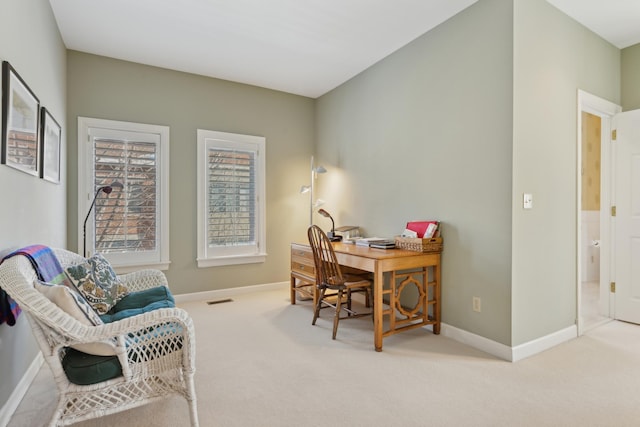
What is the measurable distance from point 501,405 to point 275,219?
334cm

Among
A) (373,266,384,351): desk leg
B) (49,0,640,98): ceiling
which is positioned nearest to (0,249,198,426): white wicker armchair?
(373,266,384,351): desk leg

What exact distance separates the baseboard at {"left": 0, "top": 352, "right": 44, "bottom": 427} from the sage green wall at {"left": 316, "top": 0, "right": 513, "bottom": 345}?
2.99 meters

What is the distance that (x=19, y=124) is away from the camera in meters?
1.91

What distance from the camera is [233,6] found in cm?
269

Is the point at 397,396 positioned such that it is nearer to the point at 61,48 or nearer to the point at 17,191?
Result: the point at 17,191

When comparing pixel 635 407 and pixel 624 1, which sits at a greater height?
pixel 624 1

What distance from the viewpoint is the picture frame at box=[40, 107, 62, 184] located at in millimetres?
2381

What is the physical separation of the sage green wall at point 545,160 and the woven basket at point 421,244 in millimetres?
612

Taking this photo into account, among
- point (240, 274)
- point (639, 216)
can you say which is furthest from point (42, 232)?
point (639, 216)

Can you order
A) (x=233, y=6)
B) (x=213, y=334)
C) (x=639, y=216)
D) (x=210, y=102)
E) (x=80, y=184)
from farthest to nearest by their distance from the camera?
(x=210, y=102) < (x=80, y=184) < (x=639, y=216) < (x=213, y=334) < (x=233, y=6)

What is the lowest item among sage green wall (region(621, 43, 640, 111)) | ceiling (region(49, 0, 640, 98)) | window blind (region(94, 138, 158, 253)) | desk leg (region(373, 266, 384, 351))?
desk leg (region(373, 266, 384, 351))

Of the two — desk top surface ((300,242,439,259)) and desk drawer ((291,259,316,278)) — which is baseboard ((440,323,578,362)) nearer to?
desk top surface ((300,242,439,259))

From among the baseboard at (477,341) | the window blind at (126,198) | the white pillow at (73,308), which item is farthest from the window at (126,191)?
the baseboard at (477,341)

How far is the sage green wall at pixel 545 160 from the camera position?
8.12 feet
